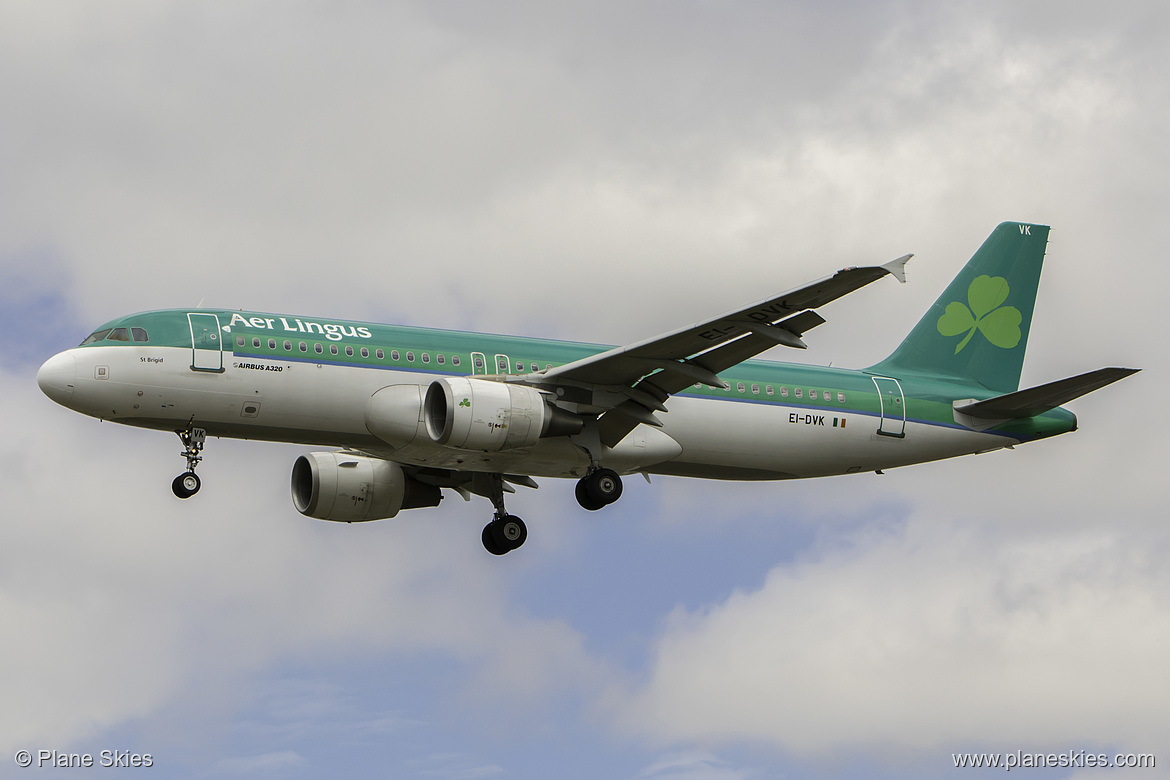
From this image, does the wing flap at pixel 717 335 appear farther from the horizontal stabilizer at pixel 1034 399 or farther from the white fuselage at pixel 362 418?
the horizontal stabilizer at pixel 1034 399

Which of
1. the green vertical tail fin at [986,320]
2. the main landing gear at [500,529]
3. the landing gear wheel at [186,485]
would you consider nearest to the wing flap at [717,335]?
the main landing gear at [500,529]

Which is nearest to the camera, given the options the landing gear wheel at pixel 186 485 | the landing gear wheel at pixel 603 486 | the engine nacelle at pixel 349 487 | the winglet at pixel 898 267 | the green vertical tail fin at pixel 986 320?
the winglet at pixel 898 267

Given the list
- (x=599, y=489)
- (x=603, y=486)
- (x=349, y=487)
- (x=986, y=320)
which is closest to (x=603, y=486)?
(x=603, y=486)

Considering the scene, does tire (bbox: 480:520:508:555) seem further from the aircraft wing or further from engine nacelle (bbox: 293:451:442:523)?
the aircraft wing

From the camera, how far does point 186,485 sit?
1300 inches

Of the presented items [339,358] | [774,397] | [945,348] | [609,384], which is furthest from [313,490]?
[945,348]

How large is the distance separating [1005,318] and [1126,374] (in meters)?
10.3

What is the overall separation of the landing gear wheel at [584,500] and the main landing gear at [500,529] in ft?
13.1

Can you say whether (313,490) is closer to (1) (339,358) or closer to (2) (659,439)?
(1) (339,358)

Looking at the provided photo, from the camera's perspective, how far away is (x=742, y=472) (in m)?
37.8

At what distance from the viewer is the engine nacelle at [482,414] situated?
3228 cm

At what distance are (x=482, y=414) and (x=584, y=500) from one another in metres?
4.05

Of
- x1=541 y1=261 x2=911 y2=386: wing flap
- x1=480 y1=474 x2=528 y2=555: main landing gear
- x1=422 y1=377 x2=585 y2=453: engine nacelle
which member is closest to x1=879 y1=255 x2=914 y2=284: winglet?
x1=541 y1=261 x2=911 y2=386: wing flap

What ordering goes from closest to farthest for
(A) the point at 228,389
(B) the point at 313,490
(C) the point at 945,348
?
(A) the point at 228,389
(B) the point at 313,490
(C) the point at 945,348
